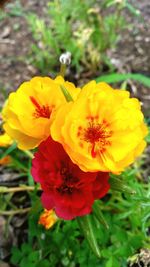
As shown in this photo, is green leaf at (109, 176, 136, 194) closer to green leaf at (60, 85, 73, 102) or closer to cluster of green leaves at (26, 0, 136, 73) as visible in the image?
green leaf at (60, 85, 73, 102)

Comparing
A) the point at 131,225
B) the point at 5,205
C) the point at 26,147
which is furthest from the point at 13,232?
the point at 26,147

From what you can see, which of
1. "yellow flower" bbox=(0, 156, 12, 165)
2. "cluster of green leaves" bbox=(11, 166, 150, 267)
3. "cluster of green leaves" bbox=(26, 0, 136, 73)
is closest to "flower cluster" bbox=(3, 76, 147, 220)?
"cluster of green leaves" bbox=(11, 166, 150, 267)

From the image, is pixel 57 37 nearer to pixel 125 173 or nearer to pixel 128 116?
pixel 125 173

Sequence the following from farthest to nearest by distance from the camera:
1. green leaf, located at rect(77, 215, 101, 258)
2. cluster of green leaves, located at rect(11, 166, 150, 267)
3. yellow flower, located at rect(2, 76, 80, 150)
Result: cluster of green leaves, located at rect(11, 166, 150, 267), green leaf, located at rect(77, 215, 101, 258), yellow flower, located at rect(2, 76, 80, 150)

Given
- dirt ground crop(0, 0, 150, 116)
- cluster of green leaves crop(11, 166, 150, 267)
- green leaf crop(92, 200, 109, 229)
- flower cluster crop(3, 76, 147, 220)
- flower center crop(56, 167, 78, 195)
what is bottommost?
cluster of green leaves crop(11, 166, 150, 267)

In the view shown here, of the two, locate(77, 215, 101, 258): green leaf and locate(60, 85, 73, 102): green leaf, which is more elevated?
locate(60, 85, 73, 102): green leaf

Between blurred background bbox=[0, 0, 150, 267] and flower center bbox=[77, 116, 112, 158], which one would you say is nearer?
flower center bbox=[77, 116, 112, 158]

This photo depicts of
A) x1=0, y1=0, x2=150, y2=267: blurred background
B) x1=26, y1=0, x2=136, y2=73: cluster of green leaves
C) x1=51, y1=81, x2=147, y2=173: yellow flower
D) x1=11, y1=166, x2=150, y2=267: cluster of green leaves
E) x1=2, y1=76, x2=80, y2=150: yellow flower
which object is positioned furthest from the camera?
x1=26, y1=0, x2=136, y2=73: cluster of green leaves
